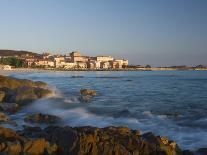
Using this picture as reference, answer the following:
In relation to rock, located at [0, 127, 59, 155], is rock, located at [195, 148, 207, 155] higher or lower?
lower

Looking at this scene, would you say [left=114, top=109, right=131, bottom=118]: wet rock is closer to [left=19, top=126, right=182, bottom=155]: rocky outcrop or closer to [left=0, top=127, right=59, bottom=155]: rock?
[left=19, top=126, right=182, bottom=155]: rocky outcrop

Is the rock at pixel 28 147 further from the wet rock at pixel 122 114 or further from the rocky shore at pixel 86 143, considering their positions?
the wet rock at pixel 122 114

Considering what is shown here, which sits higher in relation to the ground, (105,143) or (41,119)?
(105,143)

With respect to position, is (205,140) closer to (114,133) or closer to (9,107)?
(114,133)

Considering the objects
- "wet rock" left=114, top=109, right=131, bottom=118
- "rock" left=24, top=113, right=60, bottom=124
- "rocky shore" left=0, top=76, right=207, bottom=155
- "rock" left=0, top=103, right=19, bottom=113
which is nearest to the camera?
"rocky shore" left=0, top=76, right=207, bottom=155

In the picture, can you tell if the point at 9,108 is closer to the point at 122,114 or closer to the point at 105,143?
the point at 122,114

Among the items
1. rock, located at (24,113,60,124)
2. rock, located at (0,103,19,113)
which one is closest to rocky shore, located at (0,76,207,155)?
rock, located at (24,113,60,124)

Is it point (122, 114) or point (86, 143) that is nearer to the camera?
point (86, 143)

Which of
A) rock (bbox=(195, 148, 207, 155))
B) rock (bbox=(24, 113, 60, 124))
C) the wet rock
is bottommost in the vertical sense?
the wet rock

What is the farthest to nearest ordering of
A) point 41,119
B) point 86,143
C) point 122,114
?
point 122,114, point 41,119, point 86,143

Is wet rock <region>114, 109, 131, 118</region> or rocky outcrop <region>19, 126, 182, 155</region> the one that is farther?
wet rock <region>114, 109, 131, 118</region>

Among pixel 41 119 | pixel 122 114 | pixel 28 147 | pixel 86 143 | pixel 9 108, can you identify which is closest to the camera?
pixel 28 147

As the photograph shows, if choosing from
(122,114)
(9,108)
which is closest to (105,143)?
(122,114)

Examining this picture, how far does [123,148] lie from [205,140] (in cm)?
461
